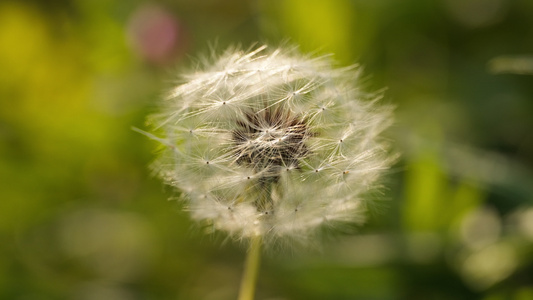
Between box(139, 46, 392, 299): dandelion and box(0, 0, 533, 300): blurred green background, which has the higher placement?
box(0, 0, 533, 300): blurred green background

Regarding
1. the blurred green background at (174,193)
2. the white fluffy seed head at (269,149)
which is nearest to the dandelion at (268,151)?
the white fluffy seed head at (269,149)

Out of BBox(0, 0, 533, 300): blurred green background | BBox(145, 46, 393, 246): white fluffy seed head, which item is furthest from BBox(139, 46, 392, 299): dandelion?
BBox(0, 0, 533, 300): blurred green background

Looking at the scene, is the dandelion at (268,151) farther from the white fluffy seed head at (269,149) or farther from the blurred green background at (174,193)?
the blurred green background at (174,193)

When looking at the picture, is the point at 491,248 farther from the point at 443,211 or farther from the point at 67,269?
the point at 67,269

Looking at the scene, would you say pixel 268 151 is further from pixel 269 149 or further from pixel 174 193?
pixel 174 193

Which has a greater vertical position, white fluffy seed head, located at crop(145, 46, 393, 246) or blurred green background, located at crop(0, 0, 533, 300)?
blurred green background, located at crop(0, 0, 533, 300)

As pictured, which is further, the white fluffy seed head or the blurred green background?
the blurred green background

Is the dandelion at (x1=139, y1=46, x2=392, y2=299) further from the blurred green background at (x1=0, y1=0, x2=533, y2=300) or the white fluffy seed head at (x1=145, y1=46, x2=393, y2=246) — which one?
the blurred green background at (x1=0, y1=0, x2=533, y2=300)

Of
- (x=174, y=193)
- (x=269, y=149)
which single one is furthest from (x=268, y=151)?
(x=174, y=193)
